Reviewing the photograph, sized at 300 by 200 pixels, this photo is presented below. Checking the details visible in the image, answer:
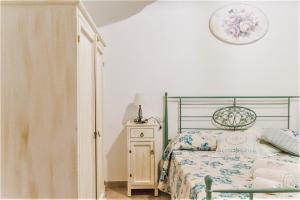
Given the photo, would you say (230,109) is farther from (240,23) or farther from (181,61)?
(240,23)

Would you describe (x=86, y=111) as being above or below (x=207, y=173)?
above

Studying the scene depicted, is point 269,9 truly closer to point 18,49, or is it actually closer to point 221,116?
point 221,116

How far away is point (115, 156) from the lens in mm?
3436

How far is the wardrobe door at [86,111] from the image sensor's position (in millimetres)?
1629

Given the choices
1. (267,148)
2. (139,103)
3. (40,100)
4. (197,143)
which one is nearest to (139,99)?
(139,103)

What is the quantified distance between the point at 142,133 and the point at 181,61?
102cm

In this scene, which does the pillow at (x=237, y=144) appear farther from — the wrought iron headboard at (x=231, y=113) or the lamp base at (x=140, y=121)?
the lamp base at (x=140, y=121)

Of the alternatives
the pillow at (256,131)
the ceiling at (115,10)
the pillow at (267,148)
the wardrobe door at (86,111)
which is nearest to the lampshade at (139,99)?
the ceiling at (115,10)

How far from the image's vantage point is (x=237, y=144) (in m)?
2.92

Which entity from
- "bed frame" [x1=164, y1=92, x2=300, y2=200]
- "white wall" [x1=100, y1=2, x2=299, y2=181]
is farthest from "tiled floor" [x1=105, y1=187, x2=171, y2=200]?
"bed frame" [x1=164, y1=92, x2=300, y2=200]

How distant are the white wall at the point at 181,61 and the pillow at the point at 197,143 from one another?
0.44 metres

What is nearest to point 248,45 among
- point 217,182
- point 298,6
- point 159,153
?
point 298,6

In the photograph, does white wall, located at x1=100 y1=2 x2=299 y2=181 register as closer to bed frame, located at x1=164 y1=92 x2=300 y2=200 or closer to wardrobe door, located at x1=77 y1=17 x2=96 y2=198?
bed frame, located at x1=164 y1=92 x2=300 y2=200

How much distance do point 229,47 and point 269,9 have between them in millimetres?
687
